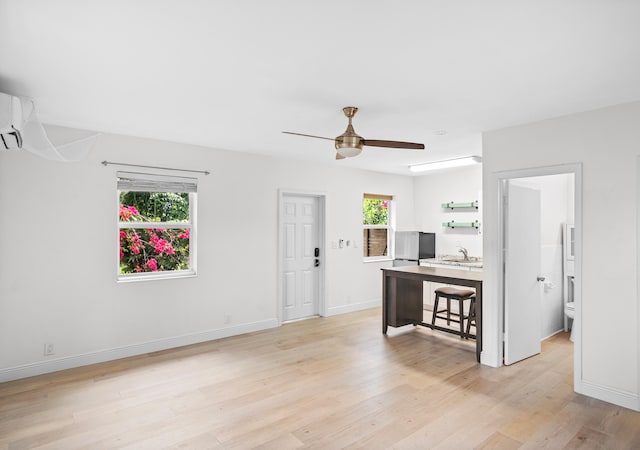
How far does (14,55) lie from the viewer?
221 centimetres

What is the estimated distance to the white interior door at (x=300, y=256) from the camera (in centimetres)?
561

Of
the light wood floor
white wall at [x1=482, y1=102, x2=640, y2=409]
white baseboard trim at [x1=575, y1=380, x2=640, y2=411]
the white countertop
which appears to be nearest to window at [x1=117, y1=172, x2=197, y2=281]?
the light wood floor

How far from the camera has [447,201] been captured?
6.63 metres

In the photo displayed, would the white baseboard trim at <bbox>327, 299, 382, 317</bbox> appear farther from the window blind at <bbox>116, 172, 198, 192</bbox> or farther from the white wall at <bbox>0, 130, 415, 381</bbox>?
the window blind at <bbox>116, 172, 198, 192</bbox>

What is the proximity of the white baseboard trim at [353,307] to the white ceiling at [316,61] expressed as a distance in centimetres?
327

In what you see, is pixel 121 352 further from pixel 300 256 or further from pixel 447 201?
pixel 447 201

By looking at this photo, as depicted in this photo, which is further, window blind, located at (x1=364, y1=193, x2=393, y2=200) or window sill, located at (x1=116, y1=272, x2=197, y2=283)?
window blind, located at (x1=364, y1=193, x2=393, y2=200)

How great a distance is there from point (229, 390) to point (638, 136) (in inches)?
158

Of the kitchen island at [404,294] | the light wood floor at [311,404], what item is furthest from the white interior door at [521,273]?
the kitchen island at [404,294]

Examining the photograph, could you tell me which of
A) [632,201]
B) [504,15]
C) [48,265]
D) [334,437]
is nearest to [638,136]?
[632,201]

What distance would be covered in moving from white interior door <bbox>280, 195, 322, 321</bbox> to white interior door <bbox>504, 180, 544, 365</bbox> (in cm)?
292

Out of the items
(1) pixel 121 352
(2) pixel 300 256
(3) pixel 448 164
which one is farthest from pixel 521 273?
(1) pixel 121 352

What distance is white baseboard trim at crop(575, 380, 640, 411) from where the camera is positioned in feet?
9.60

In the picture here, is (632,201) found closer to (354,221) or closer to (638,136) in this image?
(638,136)
